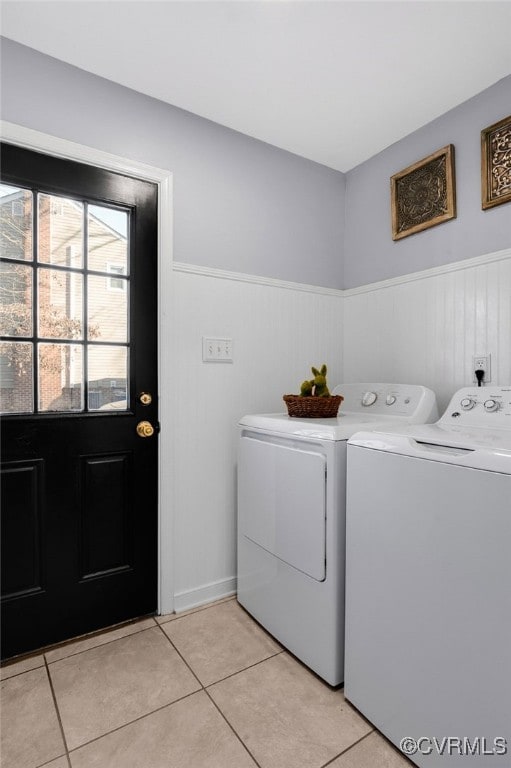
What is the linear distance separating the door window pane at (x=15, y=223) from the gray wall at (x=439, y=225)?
166cm

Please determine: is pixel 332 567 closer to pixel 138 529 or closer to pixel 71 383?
pixel 138 529

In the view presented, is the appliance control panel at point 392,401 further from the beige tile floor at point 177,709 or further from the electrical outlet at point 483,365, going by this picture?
the beige tile floor at point 177,709

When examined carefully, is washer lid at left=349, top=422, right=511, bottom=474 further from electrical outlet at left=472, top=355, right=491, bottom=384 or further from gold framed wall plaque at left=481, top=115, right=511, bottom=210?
gold framed wall plaque at left=481, top=115, right=511, bottom=210

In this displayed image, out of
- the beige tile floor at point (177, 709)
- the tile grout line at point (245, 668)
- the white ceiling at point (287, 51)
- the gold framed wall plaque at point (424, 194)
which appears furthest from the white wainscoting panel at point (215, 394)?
the white ceiling at point (287, 51)

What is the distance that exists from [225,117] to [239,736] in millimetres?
2442

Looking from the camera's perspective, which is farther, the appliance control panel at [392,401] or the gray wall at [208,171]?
the appliance control panel at [392,401]

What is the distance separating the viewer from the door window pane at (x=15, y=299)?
4.93 ft

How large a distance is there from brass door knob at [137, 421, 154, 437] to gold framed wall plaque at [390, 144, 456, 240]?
62.0 inches

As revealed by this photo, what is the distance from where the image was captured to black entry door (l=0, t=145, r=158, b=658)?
1516 millimetres

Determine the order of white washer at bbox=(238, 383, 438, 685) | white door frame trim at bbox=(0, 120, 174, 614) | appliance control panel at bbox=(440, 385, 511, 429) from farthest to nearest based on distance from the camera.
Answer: white door frame trim at bbox=(0, 120, 174, 614) → appliance control panel at bbox=(440, 385, 511, 429) → white washer at bbox=(238, 383, 438, 685)

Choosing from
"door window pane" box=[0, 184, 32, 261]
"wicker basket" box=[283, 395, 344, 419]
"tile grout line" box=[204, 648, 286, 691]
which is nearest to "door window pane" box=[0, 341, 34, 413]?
"door window pane" box=[0, 184, 32, 261]

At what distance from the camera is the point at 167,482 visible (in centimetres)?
181

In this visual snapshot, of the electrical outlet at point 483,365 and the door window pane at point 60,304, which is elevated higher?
the door window pane at point 60,304

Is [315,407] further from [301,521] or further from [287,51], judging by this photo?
[287,51]
